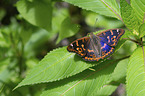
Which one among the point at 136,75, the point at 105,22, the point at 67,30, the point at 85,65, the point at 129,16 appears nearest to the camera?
the point at 136,75

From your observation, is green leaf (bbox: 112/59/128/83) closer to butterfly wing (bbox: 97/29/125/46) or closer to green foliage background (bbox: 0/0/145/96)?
green foliage background (bbox: 0/0/145/96)

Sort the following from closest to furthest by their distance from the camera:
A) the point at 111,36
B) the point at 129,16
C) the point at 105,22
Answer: the point at 129,16, the point at 111,36, the point at 105,22

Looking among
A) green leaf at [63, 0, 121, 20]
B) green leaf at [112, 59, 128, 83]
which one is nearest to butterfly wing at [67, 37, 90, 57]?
green leaf at [63, 0, 121, 20]

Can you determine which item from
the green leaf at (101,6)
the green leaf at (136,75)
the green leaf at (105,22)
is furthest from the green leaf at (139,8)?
the green leaf at (105,22)

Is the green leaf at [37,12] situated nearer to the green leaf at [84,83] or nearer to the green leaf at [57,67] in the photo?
the green leaf at [57,67]

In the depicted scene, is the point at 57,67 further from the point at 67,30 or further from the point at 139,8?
the point at 139,8

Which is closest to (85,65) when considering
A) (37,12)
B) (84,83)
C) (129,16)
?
(84,83)
